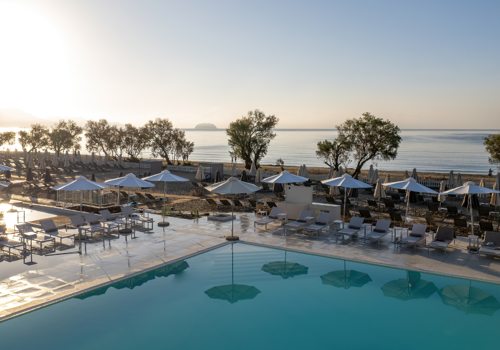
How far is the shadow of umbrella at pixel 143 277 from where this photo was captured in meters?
8.20

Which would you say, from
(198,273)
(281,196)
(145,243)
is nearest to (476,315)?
(198,273)

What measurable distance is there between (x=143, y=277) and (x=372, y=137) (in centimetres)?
2361

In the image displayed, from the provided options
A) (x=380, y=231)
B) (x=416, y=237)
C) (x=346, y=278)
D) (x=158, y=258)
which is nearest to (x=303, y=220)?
(x=380, y=231)

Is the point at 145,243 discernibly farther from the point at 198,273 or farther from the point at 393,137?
the point at 393,137

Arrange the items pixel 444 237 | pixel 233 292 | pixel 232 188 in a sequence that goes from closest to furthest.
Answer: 1. pixel 233 292
2. pixel 444 237
3. pixel 232 188

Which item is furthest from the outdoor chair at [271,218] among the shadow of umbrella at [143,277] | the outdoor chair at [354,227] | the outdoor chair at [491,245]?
the outdoor chair at [491,245]

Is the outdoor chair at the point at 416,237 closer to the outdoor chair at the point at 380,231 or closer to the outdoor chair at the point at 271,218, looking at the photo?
the outdoor chair at the point at 380,231

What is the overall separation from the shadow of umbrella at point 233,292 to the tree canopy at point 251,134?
31.6 meters

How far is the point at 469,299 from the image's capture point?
A: 8375 millimetres

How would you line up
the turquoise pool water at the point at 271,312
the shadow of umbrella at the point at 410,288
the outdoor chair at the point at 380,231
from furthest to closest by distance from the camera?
the outdoor chair at the point at 380,231 < the shadow of umbrella at the point at 410,288 < the turquoise pool water at the point at 271,312

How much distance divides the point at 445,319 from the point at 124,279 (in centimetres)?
749

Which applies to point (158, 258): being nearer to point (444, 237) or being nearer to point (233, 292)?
point (233, 292)

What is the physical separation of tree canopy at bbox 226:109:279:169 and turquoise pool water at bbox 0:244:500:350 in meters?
30.5

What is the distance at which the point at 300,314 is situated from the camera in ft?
26.2
